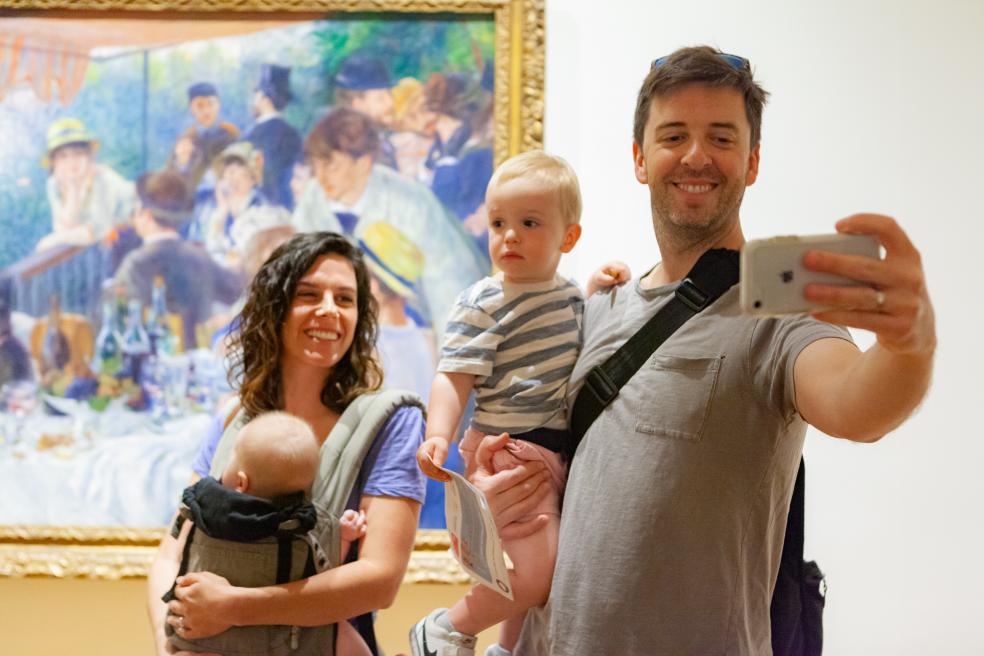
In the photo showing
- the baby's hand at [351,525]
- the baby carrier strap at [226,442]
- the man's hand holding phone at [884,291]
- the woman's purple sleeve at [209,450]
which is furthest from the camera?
the woman's purple sleeve at [209,450]

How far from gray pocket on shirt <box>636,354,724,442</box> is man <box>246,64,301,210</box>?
1.84m

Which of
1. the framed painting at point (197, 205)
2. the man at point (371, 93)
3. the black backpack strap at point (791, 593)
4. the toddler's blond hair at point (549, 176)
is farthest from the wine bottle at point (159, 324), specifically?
the black backpack strap at point (791, 593)

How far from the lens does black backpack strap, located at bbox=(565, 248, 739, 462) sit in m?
1.65

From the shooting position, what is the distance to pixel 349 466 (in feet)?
6.78

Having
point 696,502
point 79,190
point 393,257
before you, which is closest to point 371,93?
point 393,257

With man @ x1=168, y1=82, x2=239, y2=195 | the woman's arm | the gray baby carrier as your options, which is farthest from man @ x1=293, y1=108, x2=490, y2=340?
the woman's arm

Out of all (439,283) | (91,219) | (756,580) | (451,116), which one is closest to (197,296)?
(91,219)

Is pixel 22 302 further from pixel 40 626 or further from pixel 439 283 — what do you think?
pixel 439 283

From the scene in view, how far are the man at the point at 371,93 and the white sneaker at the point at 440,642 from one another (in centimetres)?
166

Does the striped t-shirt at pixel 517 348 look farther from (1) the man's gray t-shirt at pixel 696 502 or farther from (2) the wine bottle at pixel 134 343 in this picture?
(2) the wine bottle at pixel 134 343

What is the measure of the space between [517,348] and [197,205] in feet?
5.50

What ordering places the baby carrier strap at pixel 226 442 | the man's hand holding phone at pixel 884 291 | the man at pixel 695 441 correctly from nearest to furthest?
the man's hand holding phone at pixel 884 291 < the man at pixel 695 441 < the baby carrier strap at pixel 226 442

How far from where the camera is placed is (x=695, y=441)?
158 cm

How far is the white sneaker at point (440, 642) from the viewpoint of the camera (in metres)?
1.91
